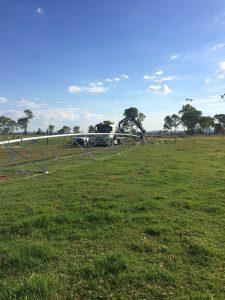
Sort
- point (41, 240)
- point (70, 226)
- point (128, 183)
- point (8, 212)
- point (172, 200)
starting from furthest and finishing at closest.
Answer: point (128, 183)
point (172, 200)
point (8, 212)
point (70, 226)
point (41, 240)

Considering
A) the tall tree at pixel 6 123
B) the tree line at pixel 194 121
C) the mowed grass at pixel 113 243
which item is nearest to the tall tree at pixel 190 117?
the tree line at pixel 194 121

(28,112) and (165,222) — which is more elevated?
(28,112)

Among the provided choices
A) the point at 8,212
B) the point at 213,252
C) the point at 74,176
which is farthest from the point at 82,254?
the point at 74,176

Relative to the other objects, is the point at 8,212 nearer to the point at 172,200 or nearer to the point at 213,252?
the point at 172,200

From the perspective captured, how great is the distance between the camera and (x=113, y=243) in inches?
240

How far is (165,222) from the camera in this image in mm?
7277

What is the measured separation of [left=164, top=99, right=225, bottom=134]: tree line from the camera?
10756 centimetres

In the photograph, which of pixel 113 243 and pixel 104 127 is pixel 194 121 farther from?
pixel 113 243

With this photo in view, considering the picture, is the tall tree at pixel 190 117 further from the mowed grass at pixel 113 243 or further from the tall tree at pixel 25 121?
Answer: the mowed grass at pixel 113 243

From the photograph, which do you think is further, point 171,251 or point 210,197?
point 210,197

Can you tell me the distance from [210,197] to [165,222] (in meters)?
2.90

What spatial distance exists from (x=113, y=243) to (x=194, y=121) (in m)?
105

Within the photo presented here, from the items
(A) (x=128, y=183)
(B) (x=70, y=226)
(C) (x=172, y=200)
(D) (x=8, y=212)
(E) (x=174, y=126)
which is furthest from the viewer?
(E) (x=174, y=126)

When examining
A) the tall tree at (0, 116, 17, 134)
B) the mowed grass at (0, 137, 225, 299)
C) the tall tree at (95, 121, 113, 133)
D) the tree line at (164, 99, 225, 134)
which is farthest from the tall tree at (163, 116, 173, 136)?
the mowed grass at (0, 137, 225, 299)
